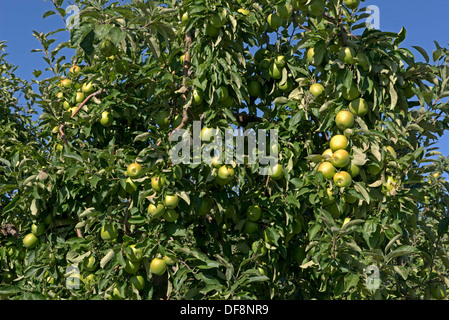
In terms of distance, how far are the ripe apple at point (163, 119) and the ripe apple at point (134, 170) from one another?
1.63 feet

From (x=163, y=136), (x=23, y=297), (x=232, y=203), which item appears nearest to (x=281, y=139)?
(x=232, y=203)

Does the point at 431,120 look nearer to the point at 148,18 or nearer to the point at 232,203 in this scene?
the point at 232,203

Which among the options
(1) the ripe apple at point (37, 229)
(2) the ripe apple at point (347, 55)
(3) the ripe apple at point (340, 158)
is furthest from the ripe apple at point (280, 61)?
(1) the ripe apple at point (37, 229)

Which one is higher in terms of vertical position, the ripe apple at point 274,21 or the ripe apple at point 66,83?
the ripe apple at point 274,21

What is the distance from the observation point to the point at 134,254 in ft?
8.70

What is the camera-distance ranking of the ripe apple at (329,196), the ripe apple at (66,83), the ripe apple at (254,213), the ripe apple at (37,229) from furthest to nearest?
the ripe apple at (66,83) < the ripe apple at (37,229) < the ripe apple at (254,213) < the ripe apple at (329,196)

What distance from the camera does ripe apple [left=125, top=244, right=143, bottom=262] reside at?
2629mm

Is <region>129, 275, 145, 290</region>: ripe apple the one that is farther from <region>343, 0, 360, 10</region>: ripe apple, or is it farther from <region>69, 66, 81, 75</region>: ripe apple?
<region>343, 0, 360, 10</region>: ripe apple

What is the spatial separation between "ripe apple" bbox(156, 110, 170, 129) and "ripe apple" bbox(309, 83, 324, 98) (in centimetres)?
107

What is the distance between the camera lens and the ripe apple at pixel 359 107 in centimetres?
281

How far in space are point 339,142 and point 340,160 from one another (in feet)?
0.48

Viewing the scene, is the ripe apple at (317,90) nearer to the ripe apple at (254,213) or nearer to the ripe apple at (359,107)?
the ripe apple at (359,107)

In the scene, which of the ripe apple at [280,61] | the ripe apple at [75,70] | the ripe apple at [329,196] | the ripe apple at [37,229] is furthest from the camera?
the ripe apple at [75,70]

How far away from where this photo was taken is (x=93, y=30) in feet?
7.65
